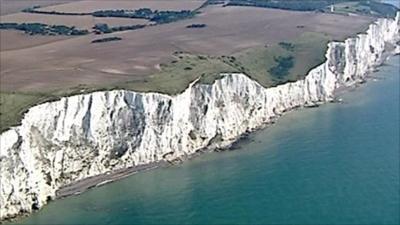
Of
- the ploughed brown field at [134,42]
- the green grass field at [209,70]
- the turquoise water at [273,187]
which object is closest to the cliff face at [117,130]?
the green grass field at [209,70]

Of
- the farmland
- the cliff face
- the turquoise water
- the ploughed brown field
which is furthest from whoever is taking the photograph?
the ploughed brown field

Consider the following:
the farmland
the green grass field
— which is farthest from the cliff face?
the farmland

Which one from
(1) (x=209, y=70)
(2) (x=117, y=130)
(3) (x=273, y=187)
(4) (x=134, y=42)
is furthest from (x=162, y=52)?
(3) (x=273, y=187)

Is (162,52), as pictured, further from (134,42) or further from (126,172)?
(126,172)

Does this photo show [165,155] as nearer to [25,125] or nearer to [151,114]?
[151,114]

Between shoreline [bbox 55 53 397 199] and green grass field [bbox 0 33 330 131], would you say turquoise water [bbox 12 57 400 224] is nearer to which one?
shoreline [bbox 55 53 397 199]

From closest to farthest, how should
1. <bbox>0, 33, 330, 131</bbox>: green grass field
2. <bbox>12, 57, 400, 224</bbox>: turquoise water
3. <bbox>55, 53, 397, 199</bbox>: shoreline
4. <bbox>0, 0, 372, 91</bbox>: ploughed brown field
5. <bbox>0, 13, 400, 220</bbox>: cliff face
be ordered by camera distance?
<bbox>12, 57, 400, 224</bbox>: turquoise water → <bbox>0, 13, 400, 220</bbox>: cliff face → <bbox>55, 53, 397, 199</bbox>: shoreline → <bbox>0, 33, 330, 131</bbox>: green grass field → <bbox>0, 0, 372, 91</bbox>: ploughed brown field

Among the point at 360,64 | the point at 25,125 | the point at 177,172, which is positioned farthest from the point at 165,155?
the point at 360,64

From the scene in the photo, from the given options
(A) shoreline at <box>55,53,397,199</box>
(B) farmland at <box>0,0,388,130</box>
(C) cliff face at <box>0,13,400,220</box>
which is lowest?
(A) shoreline at <box>55,53,397,199</box>
